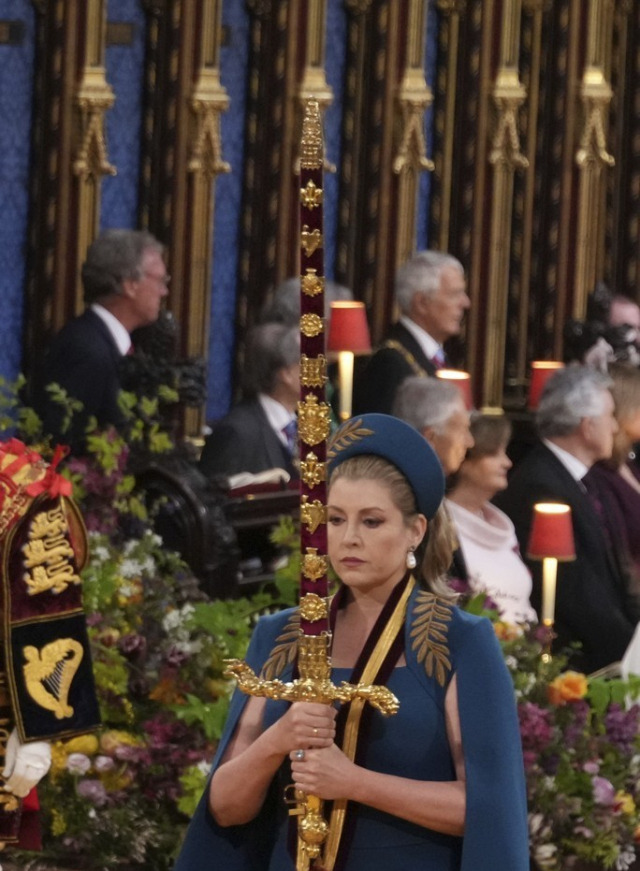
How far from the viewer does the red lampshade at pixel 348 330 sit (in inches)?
261

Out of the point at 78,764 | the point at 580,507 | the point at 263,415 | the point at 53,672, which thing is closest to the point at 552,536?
the point at 580,507

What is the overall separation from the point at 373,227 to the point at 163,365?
308cm

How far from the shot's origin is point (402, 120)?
900cm

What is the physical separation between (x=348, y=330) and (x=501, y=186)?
297 cm

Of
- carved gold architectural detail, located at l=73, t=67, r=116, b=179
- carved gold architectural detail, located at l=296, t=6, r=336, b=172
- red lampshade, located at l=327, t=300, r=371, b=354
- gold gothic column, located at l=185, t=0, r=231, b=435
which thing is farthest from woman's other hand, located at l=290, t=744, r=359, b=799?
carved gold architectural detail, located at l=296, t=6, r=336, b=172

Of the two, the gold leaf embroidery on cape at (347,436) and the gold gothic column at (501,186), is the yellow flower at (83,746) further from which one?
the gold gothic column at (501,186)

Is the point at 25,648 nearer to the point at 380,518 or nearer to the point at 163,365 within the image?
the point at 380,518

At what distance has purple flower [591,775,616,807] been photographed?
4496 mm

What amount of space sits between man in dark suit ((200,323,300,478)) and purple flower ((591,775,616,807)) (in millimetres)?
2130


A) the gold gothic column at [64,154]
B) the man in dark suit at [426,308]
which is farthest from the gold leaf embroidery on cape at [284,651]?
the gold gothic column at [64,154]

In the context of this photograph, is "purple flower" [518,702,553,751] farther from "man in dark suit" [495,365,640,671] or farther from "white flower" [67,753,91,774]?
"man in dark suit" [495,365,640,671]

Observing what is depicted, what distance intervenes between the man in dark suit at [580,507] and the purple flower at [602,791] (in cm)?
150

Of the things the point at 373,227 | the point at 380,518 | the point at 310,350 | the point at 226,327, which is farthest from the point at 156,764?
the point at 373,227

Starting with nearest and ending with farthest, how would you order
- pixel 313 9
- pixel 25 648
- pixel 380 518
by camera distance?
pixel 380 518, pixel 25 648, pixel 313 9
